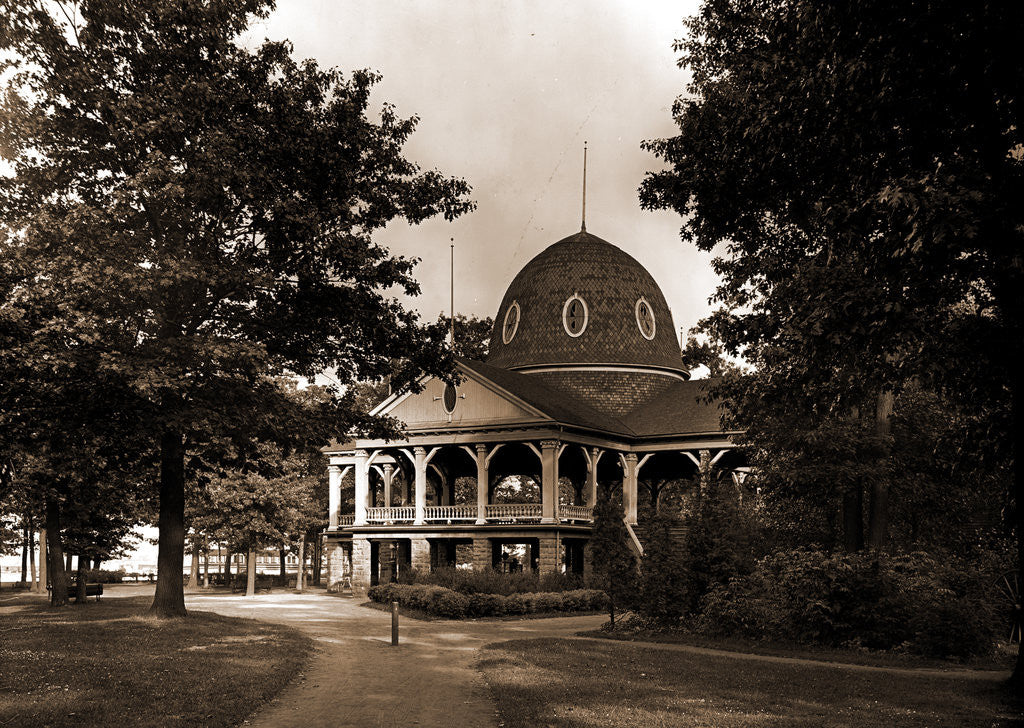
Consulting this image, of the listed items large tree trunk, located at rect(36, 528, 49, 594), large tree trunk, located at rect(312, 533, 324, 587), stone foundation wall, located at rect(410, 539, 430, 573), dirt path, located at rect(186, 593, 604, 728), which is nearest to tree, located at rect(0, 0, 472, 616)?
dirt path, located at rect(186, 593, 604, 728)

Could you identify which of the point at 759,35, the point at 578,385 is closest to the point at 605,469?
the point at 578,385

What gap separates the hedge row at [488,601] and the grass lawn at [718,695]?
39.1 feet

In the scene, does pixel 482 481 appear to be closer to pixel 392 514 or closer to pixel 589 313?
pixel 392 514

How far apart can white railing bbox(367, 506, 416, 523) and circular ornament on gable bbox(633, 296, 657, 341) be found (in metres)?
14.0

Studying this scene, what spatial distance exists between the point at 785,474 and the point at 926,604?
532 centimetres

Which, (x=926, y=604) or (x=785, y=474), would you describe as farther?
(x=785, y=474)

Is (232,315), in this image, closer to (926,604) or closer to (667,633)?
(667,633)

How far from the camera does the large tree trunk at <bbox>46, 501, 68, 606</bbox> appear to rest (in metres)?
31.6

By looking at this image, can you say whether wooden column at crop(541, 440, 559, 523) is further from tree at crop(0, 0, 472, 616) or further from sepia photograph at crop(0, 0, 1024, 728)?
tree at crop(0, 0, 472, 616)

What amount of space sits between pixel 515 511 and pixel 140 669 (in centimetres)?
2610

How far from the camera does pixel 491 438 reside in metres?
41.2

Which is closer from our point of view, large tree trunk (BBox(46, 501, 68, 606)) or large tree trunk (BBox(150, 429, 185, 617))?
large tree trunk (BBox(150, 429, 185, 617))

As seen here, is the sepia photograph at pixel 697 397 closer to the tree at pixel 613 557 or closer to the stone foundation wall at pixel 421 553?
the tree at pixel 613 557

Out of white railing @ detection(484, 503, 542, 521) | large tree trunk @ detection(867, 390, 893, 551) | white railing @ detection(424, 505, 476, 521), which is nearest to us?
large tree trunk @ detection(867, 390, 893, 551)
